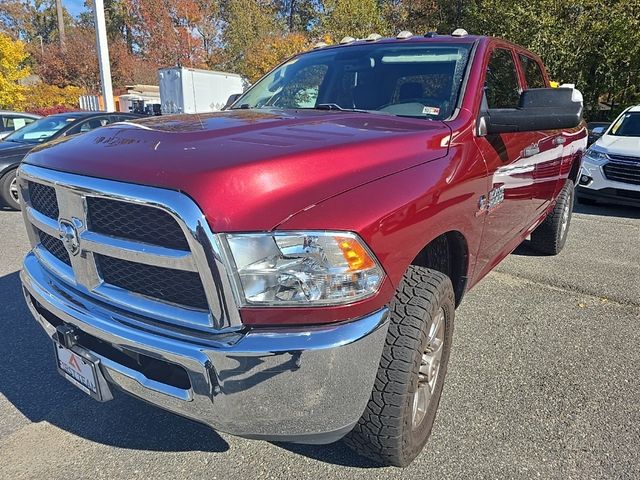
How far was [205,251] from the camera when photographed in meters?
1.52

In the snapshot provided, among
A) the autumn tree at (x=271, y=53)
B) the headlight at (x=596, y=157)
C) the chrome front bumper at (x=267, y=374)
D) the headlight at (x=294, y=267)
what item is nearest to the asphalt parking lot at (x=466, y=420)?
the chrome front bumper at (x=267, y=374)

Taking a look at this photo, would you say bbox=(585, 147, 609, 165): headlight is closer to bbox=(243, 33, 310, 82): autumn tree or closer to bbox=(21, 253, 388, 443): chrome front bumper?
bbox=(21, 253, 388, 443): chrome front bumper

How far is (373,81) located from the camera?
3051 mm

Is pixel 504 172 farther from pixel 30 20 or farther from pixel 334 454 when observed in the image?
pixel 30 20

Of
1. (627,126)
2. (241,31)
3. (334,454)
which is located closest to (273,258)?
(334,454)

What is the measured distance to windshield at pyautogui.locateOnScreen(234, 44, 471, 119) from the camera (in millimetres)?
2721

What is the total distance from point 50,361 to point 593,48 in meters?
16.8

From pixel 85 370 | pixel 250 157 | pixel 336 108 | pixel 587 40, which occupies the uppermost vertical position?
pixel 587 40

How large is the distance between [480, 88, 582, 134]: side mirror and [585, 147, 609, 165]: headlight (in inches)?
224

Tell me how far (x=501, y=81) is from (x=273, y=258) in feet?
8.00

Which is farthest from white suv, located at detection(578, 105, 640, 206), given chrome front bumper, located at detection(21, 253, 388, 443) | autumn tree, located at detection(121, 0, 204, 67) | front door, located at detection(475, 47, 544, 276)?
autumn tree, located at detection(121, 0, 204, 67)

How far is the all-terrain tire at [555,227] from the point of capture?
15.9 feet

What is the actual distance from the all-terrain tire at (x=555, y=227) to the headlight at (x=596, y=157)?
279cm

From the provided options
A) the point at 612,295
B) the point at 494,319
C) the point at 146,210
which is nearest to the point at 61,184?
the point at 146,210
